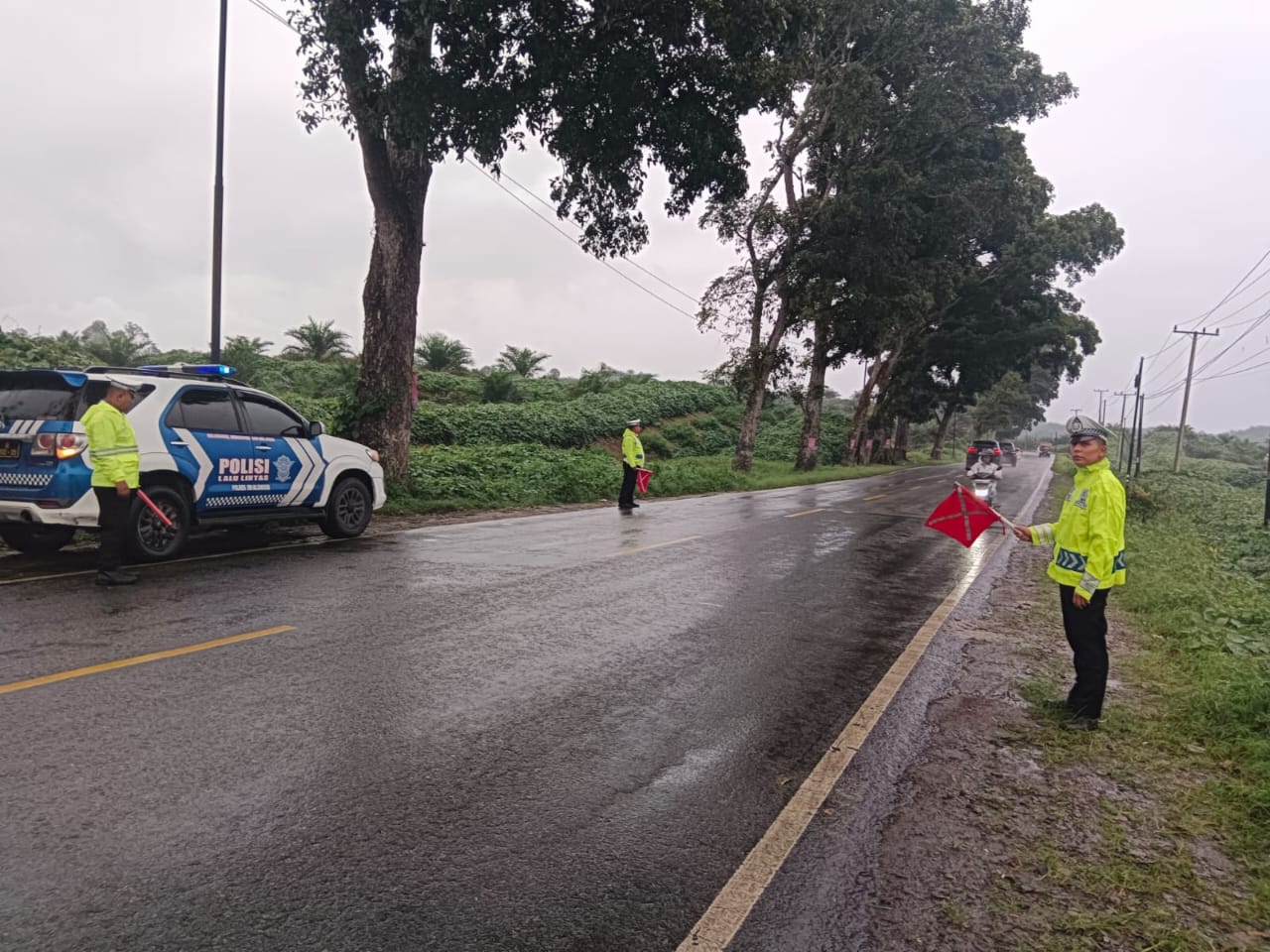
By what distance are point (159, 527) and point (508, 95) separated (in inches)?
319

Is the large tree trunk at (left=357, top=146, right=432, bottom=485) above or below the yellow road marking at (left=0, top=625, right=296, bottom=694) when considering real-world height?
above

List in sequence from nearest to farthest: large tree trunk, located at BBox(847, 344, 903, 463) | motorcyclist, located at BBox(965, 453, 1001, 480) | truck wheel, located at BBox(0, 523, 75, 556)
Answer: truck wheel, located at BBox(0, 523, 75, 556) → motorcyclist, located at BBox(965, 453, 1001, 480) → large tree trunk, located at BBox(847, 344, 903, 463)

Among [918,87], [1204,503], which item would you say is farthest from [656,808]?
[918,87]

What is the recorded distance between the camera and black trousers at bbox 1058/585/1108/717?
4.69 meters

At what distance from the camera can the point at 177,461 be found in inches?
319

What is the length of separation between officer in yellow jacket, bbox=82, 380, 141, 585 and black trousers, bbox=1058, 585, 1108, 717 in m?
7.21

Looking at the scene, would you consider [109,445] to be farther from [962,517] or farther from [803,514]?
[803,514]

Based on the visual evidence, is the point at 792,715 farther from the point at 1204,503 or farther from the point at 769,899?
the point at 1204,503

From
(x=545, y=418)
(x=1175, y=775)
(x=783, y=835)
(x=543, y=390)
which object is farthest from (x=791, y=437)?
(x=783, y=835)

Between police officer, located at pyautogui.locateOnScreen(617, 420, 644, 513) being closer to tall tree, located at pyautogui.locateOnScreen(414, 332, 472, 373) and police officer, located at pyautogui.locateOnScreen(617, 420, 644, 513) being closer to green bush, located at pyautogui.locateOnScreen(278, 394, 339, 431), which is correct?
green bush, located at pyautogui.locateOnScreen(278, 394, 339, 431)

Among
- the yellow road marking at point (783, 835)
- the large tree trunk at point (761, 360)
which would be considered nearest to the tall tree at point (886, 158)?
the large tree trunk at point (761, 360)

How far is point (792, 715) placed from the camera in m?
4.68

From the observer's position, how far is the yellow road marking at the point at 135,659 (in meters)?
4.43

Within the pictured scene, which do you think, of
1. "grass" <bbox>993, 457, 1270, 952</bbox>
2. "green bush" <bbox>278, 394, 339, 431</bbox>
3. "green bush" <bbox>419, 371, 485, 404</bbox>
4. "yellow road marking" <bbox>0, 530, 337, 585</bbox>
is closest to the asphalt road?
"yellow road marking" <bbox>0, 530, 337, 585</bbox>
